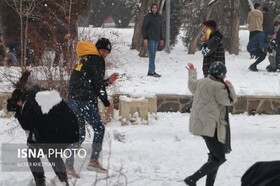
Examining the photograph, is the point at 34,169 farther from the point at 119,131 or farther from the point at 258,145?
the point at 258,145

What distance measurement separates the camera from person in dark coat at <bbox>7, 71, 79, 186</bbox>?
205 inches

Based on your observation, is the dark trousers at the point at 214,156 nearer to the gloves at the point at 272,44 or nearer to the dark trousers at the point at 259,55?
the dark trousers at the point at 259,55

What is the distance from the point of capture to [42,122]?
521 cm

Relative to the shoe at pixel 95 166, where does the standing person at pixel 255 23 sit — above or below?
above

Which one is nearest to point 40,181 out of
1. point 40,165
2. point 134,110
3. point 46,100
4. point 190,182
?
point 40,165

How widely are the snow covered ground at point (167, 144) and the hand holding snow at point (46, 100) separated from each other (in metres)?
0.74

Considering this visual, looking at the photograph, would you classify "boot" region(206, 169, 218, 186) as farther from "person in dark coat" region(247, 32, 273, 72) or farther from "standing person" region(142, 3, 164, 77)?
"person in dark coat" region(247, 32, 273, 72)

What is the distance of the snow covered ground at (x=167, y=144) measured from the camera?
20.7ft

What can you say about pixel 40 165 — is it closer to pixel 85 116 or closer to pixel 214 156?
pixel 85 116

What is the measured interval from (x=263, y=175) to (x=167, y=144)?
5159 millimetres

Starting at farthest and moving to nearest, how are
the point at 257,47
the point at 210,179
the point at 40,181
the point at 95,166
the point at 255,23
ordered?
the point at 255,23 < the point at 257,47 < the point at 95,166 < the point at 210,179 < the point at 40,181

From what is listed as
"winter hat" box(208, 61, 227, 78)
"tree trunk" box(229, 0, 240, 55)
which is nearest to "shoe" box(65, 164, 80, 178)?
"winter hat" box(208, 61, 227, 78)

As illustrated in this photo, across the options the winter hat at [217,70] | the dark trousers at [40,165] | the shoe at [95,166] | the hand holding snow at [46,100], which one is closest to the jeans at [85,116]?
the shoe at [95,166]

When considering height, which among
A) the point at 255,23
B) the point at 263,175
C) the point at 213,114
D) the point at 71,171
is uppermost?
the point at 255,23
